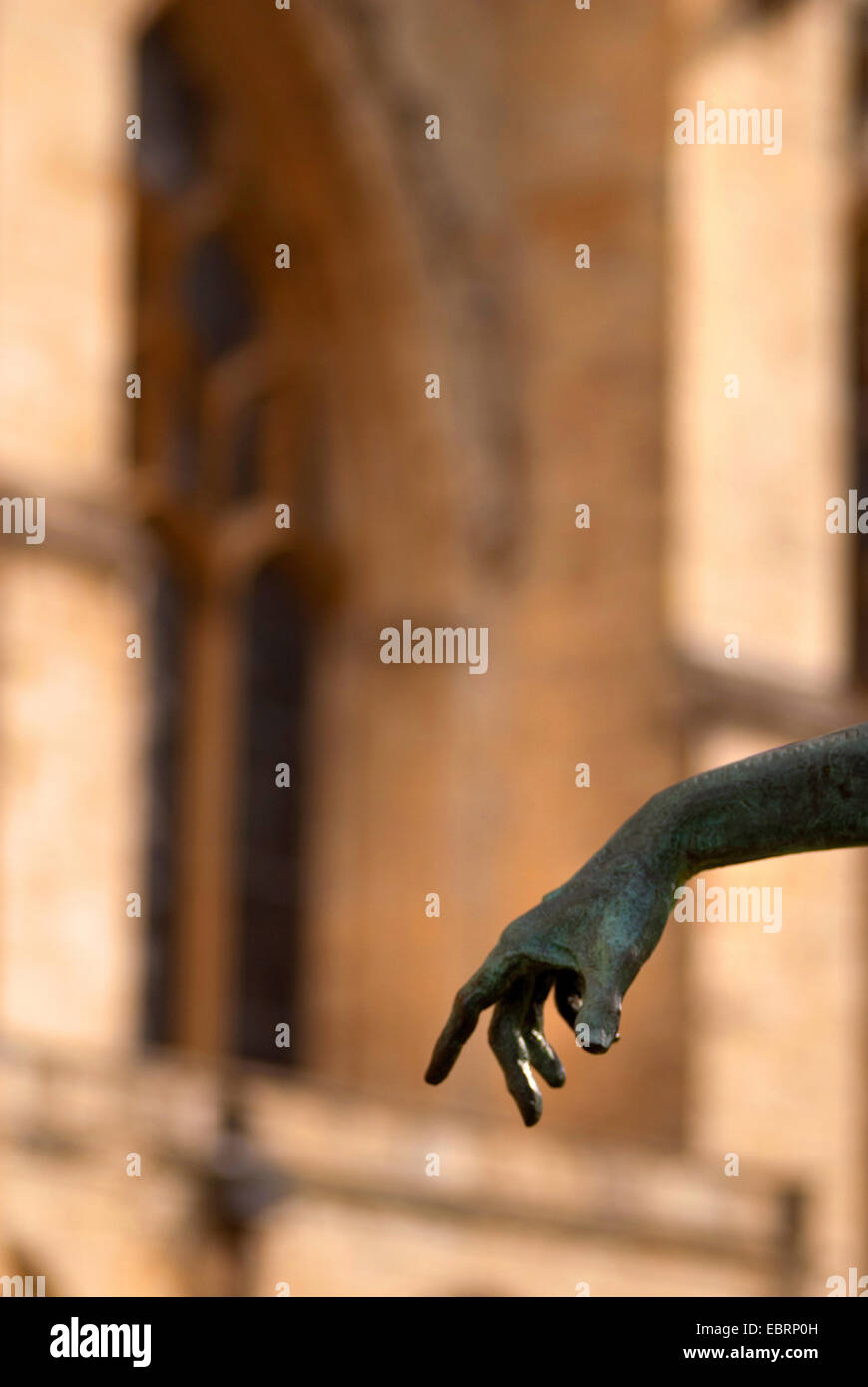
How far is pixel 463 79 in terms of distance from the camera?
12.8 meters

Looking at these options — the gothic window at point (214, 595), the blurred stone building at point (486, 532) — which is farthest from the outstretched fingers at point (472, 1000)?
the gothic window at point (214, 595)

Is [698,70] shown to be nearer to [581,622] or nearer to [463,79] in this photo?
[463,79]

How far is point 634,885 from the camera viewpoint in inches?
87.4

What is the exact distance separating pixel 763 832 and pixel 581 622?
33.4 feet

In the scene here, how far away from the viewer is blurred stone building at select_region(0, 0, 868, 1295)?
11820 millimetres

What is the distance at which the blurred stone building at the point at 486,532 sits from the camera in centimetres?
1182

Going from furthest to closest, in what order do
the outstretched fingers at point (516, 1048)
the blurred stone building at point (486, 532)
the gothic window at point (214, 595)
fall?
the blurred stone building at point (486, 532)
the gothic window at point (214, 595)
the outstretched fingers at point (516, 1048)

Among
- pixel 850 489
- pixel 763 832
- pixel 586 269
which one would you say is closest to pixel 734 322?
pixel 586 269

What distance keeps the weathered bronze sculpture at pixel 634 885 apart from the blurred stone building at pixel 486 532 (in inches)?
339

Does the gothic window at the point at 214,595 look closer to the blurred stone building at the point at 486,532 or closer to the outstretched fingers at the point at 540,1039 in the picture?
the blurred stone building at the point at 486,532

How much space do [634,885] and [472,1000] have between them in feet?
0.51

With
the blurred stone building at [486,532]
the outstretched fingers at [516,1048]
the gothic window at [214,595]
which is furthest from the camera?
the blurred stone building at [486,532]

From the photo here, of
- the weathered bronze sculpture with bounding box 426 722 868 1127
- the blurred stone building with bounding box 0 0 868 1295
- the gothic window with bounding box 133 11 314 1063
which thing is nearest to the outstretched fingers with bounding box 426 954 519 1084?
the weathered bronze sculpture with bounding box 426 722 868 1127

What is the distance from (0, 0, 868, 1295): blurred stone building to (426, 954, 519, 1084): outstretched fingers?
8666mm
